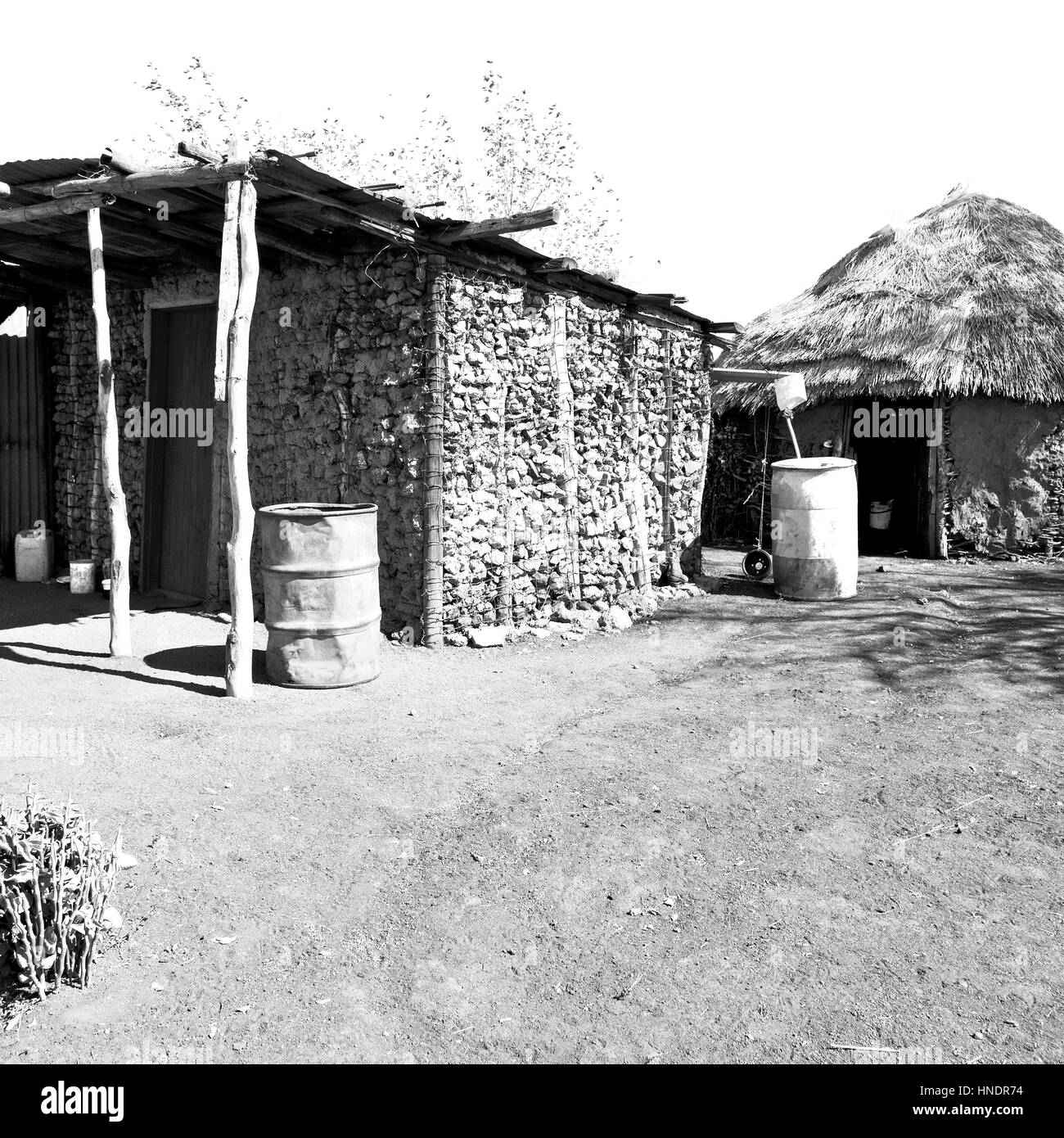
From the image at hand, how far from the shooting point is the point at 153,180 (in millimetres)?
6309

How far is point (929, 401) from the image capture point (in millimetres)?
13625

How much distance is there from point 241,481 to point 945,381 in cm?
981

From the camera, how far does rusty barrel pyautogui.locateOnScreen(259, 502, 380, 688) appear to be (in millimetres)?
6465

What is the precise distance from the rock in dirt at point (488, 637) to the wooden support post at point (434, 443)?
42 centimetres

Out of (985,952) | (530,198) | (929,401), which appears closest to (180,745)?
(985,952)

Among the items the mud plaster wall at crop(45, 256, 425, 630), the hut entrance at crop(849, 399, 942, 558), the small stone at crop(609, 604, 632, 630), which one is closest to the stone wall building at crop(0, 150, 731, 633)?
the mud plaster wall at crop(45, 256, 425, 630)

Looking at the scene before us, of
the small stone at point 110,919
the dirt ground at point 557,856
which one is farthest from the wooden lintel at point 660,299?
the small stone at point 110,919

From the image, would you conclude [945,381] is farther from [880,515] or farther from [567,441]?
[567,441]

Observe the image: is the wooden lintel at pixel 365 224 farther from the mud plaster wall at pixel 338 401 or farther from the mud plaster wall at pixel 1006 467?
the mud plaster wall at pixel 1006 467

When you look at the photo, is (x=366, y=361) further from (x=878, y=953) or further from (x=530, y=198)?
(x=530, y=198)

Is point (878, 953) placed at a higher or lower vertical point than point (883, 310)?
lower

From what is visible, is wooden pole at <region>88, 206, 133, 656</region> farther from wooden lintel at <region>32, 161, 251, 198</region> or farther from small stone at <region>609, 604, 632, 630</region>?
small stone at <region>609, 604, 632, 630</region>

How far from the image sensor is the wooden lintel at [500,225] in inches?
266
